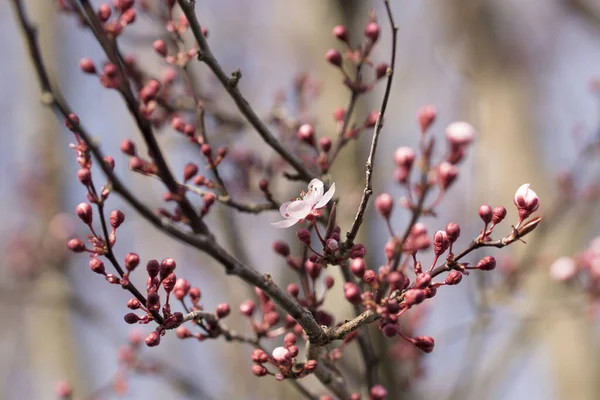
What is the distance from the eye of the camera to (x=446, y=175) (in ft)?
4.51

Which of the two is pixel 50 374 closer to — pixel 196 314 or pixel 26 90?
pixel 26 90

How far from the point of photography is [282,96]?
3.01 metres

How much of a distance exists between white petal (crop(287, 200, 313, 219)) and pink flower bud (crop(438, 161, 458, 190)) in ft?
1.11

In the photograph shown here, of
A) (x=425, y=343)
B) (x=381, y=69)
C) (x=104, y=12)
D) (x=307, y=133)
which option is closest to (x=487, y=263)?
(x=425, y=343)

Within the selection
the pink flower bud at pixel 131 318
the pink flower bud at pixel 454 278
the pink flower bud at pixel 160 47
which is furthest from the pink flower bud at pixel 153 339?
the pink flower bud at pixel 160 47

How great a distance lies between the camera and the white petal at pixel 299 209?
56.1 inches

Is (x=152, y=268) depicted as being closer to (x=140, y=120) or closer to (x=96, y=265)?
(x=96, y=265)

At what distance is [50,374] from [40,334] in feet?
1.36

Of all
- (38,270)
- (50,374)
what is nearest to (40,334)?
(50,374)

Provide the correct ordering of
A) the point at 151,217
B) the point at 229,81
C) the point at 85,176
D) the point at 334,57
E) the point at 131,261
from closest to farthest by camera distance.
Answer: the point at 151,217, the point at 85,176, the point at 131,261, the point at 229,81, the point at 334,57

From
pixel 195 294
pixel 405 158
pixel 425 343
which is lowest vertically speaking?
pixel 425 343

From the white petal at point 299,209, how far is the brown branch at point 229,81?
320mm

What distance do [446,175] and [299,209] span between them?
1.27ft

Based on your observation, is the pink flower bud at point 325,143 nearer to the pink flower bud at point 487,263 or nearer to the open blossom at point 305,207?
the open blossom at point 305,207
